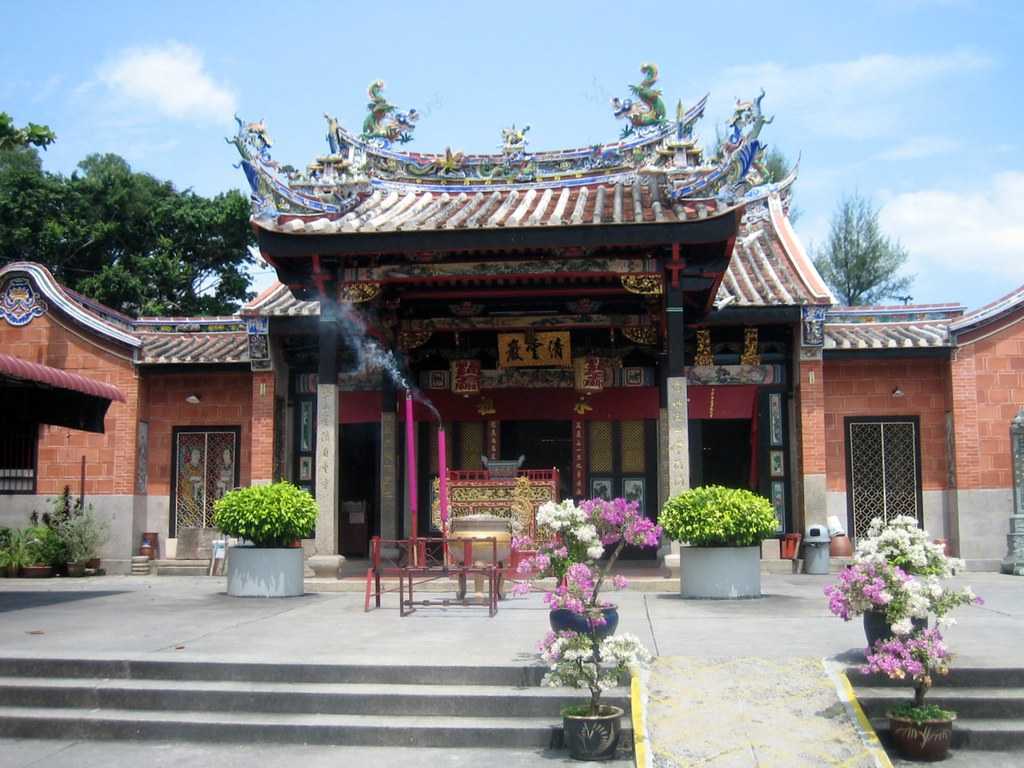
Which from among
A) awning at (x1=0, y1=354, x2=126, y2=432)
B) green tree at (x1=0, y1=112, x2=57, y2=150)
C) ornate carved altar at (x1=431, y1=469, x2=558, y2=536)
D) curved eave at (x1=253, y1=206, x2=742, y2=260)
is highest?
green tree at (x1=0, y1=112, x2=57, y2=150)

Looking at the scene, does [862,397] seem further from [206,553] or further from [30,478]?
[30,478]

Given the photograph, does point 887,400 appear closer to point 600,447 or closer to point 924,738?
point 600,447

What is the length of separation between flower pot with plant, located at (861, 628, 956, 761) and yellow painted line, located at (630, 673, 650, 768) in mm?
1434

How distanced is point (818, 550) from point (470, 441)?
19.0 ft

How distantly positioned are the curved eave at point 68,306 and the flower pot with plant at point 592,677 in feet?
43.4

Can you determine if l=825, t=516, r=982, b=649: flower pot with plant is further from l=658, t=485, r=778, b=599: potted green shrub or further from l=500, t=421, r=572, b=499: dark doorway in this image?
l=500, t=421, r=572, b=499: dark doorway

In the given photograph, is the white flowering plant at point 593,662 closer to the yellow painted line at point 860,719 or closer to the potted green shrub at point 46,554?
the yellow painted line at point 860,719

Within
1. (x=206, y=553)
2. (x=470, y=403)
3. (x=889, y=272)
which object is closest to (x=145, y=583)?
(x=206, y=553)

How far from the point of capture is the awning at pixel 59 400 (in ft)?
40.9

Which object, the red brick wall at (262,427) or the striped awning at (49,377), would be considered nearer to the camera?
the striped awning at (49,377)

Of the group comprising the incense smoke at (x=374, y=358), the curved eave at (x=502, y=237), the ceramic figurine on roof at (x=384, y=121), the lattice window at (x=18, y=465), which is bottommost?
the lattice window at (x=18, y=465)

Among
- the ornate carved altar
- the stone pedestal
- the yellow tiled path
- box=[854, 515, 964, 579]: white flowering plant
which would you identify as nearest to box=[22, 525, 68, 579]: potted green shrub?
the ornate carved altar

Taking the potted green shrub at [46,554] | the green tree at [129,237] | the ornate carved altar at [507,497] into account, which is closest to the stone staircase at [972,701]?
the ornate carved altar at [507,497]

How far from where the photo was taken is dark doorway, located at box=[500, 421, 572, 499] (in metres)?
17.8
